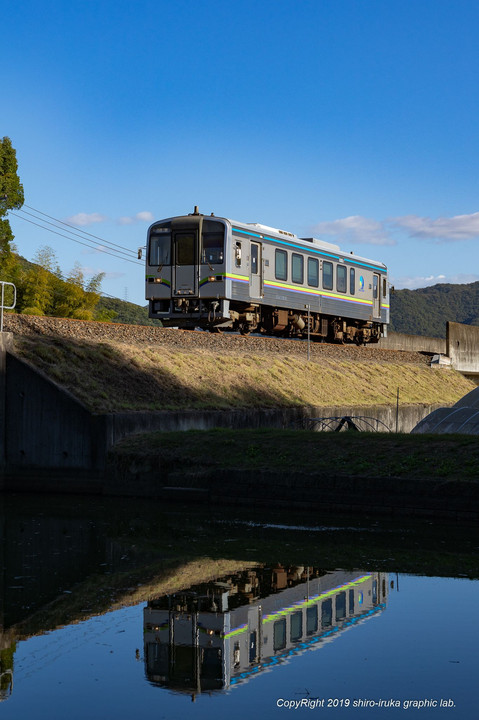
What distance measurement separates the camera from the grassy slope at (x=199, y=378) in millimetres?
19703

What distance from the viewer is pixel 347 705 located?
18.1ft

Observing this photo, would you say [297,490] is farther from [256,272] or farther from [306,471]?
[256,272]

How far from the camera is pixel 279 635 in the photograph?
7.24m

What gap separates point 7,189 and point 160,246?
91.7 feet

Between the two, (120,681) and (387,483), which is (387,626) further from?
(387,483)

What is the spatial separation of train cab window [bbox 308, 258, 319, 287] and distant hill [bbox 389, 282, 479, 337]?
352 ft

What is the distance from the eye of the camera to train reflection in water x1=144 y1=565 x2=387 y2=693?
254 inches

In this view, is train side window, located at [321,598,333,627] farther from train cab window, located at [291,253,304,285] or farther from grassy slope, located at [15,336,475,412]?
train cab window, located at [291,253,304,285]

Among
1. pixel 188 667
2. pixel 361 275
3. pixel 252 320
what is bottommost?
pixel 188 667

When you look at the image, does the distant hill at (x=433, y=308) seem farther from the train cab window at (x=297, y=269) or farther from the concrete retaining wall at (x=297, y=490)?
the concrete retaining wall at (x=297, y=490)

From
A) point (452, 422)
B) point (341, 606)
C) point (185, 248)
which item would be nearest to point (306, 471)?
point (341, 606)

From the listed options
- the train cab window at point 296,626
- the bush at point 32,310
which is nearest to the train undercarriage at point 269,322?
the bush at point 32,310

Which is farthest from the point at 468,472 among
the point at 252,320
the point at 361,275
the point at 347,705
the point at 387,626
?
the point at 361,275

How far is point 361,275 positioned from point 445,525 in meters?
23.8
